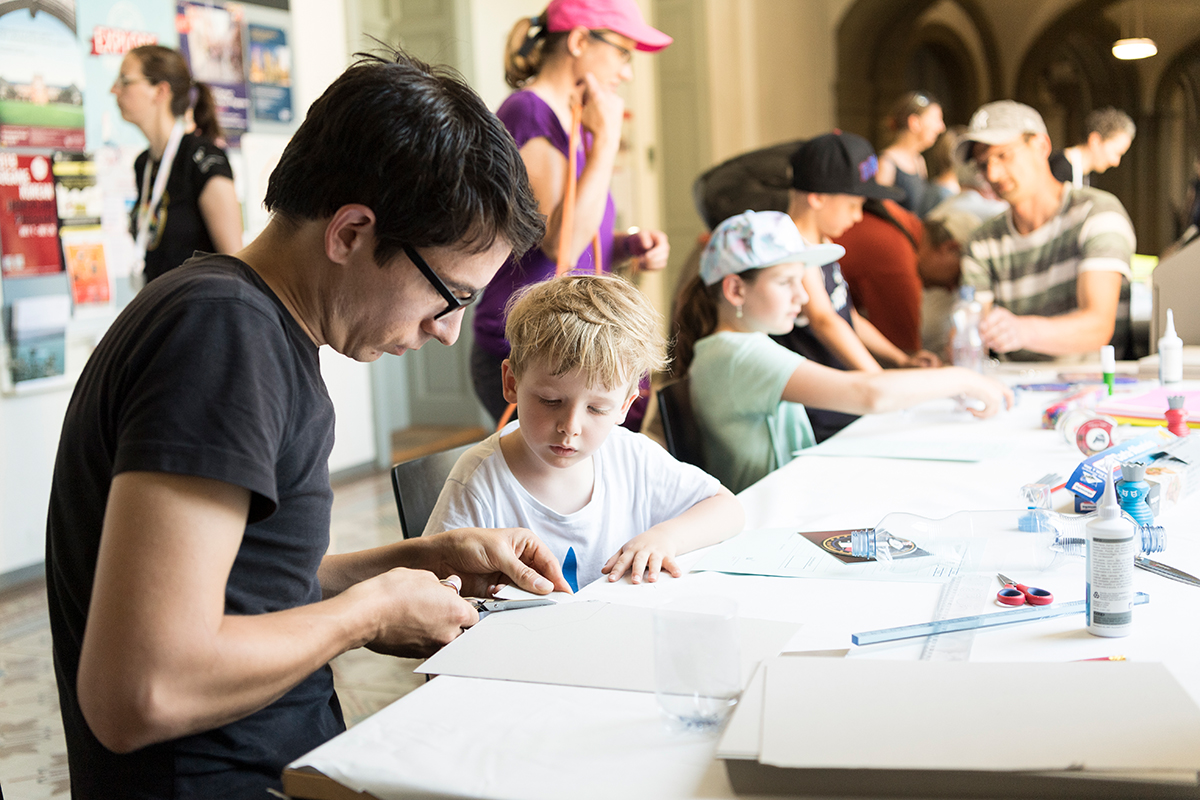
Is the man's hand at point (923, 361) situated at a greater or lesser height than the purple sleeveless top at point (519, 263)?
lesser

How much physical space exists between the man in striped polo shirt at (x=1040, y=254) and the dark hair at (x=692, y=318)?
993mm

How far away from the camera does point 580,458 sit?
5.16 ft

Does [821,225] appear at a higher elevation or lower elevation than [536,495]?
higher

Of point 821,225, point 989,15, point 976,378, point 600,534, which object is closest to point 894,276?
point 821,225

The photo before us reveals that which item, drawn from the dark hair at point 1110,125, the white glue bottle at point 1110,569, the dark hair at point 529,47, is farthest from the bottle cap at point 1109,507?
the dark hair at point 1110,125

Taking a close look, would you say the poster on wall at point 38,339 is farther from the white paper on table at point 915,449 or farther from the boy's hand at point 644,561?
the boy's hand at point 644,561

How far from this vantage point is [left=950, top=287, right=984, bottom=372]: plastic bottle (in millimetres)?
3117

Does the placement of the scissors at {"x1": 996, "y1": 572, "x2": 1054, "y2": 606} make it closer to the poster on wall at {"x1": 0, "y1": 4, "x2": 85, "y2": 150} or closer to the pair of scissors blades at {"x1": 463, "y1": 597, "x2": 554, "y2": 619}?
the pair of scissors blades at {"x1": 463, "y1": 597, "x2": 554, "y2": 619}

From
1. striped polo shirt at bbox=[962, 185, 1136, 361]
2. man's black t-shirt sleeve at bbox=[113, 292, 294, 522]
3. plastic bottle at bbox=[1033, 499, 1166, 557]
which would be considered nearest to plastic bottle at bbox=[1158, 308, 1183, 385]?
striped polo shirt at bbox=[962, 185, 1136, 361]

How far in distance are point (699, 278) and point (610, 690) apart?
5.62 feet

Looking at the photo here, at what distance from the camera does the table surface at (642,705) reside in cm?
83

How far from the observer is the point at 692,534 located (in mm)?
1475

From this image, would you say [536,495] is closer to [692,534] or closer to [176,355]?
[692,534]

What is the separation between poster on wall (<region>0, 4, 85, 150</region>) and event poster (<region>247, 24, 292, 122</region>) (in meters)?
0.86
